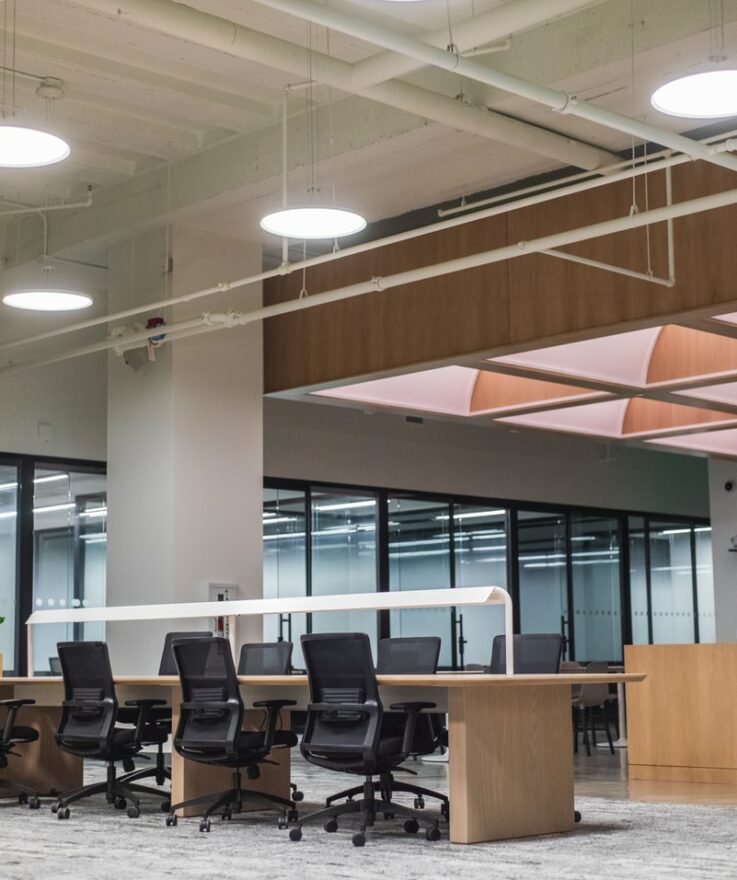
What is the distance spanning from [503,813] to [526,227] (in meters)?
5.30

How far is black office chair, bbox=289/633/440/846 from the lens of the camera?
6.68 m

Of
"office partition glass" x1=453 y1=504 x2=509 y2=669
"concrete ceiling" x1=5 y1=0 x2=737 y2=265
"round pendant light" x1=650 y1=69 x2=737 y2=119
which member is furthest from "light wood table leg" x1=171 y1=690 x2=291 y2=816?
"office partition glass" x1=453 y1=504 x2=509 y2=669

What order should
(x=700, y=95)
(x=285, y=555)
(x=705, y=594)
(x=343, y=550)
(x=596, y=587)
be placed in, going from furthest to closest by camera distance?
1. (x=705, y=594)
2. (x=596, y=587)
3. (x=343, y=550)
4. (x=285, y=555)
5. (x=700, y=95)

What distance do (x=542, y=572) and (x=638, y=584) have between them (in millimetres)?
1841

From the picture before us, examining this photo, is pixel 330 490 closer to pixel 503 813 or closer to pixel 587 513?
pixel 587 513

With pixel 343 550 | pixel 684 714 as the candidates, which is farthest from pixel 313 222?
pixel 343 550

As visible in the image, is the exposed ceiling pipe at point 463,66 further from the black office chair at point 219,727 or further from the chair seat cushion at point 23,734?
the chair seat cushion at point 23,734

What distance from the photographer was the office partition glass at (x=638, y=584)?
19.4 metres

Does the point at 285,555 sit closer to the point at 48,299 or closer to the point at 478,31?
the point at 48,299

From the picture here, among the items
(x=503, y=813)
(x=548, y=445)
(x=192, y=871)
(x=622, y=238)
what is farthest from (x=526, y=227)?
(x=548, y=445)

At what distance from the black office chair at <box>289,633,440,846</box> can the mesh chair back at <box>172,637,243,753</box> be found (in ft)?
1.61

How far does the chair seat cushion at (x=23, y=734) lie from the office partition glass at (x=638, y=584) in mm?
12258

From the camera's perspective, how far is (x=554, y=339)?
34.5 ft

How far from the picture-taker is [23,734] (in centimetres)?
855
